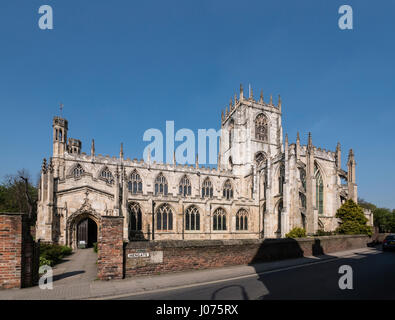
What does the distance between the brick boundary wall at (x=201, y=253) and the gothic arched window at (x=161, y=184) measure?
2587cm

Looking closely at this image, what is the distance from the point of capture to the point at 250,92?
46938mm

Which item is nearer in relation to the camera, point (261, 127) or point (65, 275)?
point (65, 275)

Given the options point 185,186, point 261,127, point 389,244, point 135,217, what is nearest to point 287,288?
point 389,244

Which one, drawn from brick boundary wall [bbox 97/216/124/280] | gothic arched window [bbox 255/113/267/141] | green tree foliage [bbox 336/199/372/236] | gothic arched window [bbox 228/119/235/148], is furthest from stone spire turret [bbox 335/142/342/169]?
brick boundary wall [bbox 97/216/124/280]

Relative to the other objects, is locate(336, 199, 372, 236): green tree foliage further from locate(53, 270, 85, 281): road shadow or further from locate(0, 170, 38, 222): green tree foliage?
locate(0, 170, 38, 222): green tree foliage

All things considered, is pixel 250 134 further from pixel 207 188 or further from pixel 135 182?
pixel 135 182

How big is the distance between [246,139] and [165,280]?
3748 cm

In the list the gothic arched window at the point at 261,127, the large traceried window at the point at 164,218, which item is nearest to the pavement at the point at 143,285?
the large traceried window at the point at 164,218

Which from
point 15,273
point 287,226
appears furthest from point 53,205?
point 287,226

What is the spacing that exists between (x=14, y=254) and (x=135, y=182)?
29.6 m

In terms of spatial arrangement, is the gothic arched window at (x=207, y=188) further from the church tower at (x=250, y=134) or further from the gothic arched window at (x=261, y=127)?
the gothic arched window at (x=261, y=127)

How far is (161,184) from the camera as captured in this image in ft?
128

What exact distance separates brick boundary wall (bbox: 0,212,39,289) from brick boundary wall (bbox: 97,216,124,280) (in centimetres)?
230
